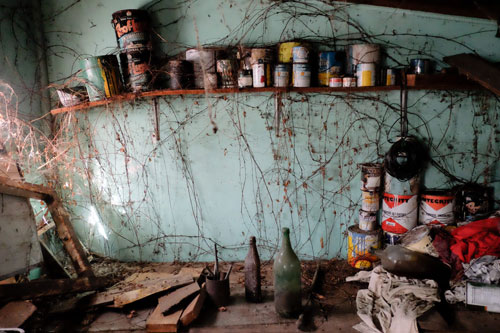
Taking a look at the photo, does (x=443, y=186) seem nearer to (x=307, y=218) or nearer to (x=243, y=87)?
(x=307, y=218)

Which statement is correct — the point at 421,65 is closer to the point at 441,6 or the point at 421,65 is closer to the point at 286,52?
the point at 441,6

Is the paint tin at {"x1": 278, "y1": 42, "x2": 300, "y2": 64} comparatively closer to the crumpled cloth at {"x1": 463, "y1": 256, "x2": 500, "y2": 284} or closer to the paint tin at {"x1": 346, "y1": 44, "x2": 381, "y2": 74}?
the paint tin at {"x1": 346, "y1": 44, "x2": 381, "y2": 74}

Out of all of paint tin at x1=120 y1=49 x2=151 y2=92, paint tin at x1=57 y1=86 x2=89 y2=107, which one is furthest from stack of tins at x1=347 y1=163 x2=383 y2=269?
paint tin at x1=57 y1=86 x2=89 y2=107

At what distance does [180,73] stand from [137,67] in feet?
1.49

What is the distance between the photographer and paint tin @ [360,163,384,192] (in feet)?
10.2

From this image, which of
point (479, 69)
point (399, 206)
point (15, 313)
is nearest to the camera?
point (15, 313)

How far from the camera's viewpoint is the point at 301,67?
9.94ft

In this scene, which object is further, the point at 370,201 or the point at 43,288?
the point at 370,201

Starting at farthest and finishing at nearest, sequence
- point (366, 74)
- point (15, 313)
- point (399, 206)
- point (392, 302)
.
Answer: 1. point (399, 206)
2. point (366, 74)
3. point (392, 302)
4. point (15, 313)

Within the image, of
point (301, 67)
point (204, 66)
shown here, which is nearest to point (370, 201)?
point (301, 67)

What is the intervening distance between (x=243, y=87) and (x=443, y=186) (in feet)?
7.78

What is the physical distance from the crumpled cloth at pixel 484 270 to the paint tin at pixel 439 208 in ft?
1.66

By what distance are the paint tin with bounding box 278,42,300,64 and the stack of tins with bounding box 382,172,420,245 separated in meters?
1.56

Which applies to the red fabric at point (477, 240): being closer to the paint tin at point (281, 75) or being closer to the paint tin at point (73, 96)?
the paint tin at point (281, 75)
